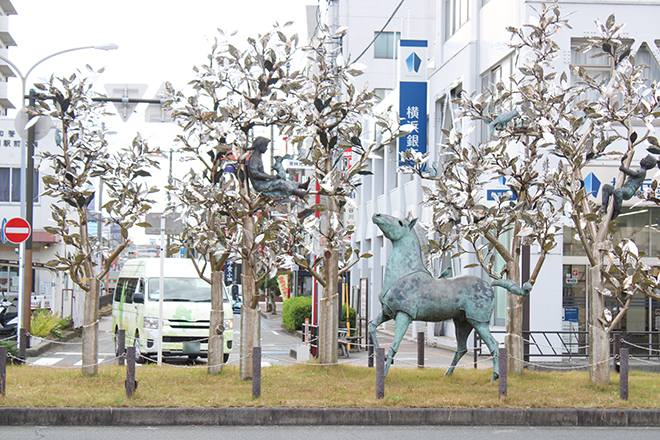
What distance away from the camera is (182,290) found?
56.1ft

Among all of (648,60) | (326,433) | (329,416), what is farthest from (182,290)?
(648,60)


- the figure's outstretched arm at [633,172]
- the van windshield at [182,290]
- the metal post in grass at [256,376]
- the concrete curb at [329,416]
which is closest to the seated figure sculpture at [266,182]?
the metal post in grass at [256,376]

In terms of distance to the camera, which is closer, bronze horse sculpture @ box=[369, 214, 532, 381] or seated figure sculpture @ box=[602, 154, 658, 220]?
bronze horse sculpture @ box=[369, 214, 532, 381]

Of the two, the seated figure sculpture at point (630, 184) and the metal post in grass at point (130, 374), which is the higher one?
the seated figure sculpture at point (630, 184)

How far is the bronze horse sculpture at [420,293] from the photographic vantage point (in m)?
11.0

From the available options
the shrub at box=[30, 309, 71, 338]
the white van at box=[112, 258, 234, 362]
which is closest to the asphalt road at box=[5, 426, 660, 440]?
the white van at box=[112, 258, 234, 362]

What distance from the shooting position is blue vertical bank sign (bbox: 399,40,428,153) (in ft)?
70.8

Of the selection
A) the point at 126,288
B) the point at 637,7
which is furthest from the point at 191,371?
the point at 637,7

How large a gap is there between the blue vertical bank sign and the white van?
7.59 m

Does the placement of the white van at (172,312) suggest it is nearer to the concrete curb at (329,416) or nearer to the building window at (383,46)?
the concrete curb at (329,416)

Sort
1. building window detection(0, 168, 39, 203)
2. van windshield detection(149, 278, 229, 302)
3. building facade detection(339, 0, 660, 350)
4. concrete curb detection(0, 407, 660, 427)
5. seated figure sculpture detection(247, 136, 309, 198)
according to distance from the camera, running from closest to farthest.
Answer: concrete curb detection(0, 407, 660, 427) < seated figure sculpture detection(247, 136, 309, 198) < van windshield detection(149, 278, 229, 302) < building facade detection(339, 0, 660, 350) < building window detection(0, 168, 39, 203)

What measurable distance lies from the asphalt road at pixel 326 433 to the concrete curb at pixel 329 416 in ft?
0.42

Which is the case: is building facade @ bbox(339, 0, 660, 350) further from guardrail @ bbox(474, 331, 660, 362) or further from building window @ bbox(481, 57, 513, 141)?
guardrail @ bbox(474, 331, 660, 362)

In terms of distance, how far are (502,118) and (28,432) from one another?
318 inches
